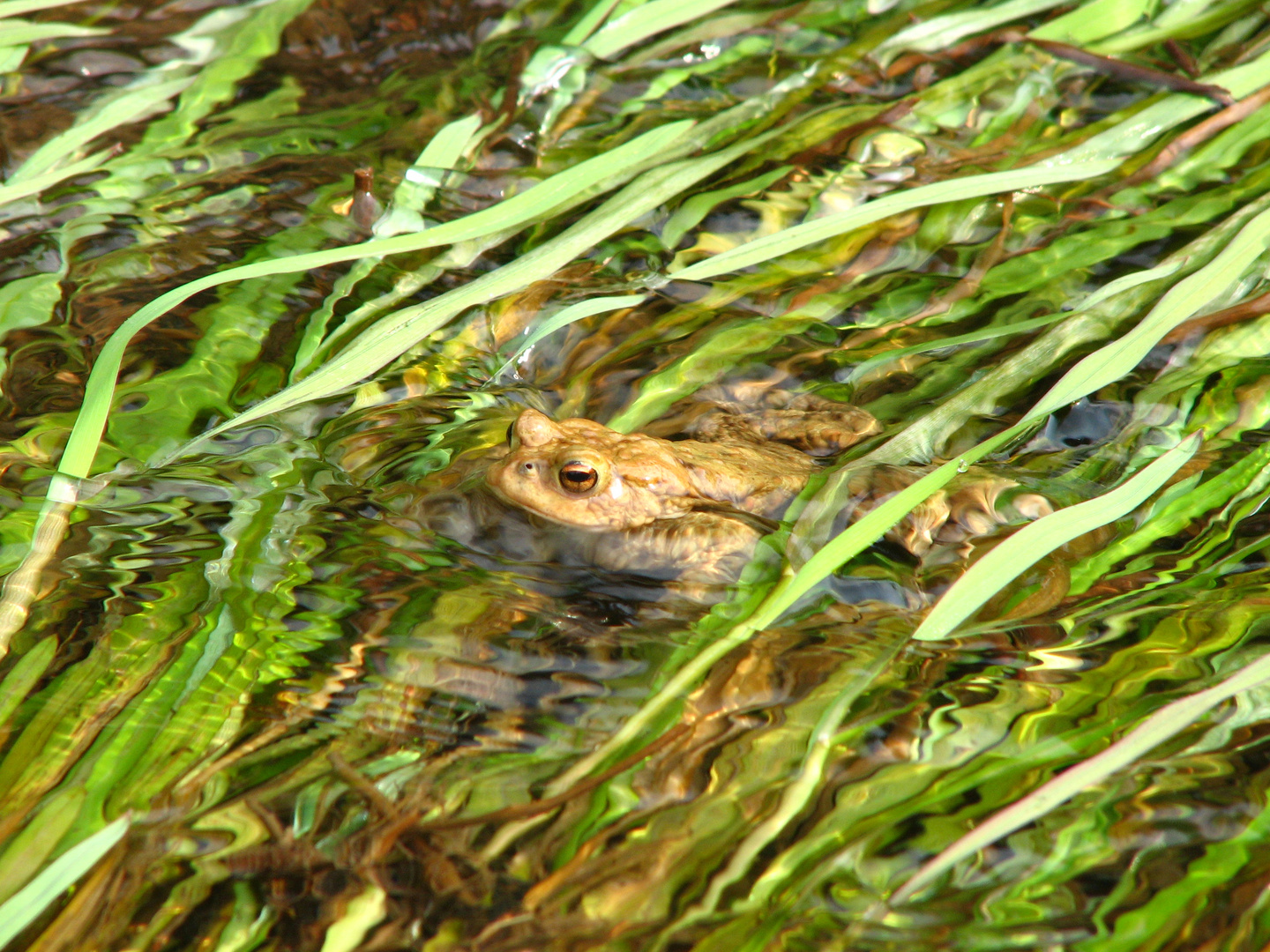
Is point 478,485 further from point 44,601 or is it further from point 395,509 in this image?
point 44,601

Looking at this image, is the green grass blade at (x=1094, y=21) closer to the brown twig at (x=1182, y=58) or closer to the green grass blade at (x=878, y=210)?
the brown twig at (x=1182, y=58)

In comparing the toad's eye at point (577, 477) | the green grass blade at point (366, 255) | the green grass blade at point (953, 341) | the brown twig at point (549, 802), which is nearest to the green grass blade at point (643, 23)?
the green grass blade at point (366, 255)

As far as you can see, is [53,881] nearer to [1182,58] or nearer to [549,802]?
[549,802]

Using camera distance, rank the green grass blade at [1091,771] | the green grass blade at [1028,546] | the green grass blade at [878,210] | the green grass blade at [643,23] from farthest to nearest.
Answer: the green grass blade at [643,23], the green grass blade at [878,210], the green grass blade at [1028,546], the green grass blade at [1091,771]

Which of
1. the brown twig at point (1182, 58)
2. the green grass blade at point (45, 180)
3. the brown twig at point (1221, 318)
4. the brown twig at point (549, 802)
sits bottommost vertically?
the brown twig at point (549, 802)

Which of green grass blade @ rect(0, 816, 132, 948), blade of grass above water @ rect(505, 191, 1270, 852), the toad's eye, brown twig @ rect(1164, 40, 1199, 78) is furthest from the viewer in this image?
brown twig @ rect(1164, 40, 1199, 78)

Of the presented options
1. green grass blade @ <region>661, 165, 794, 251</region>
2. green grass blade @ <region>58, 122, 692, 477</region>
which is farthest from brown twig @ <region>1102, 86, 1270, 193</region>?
green grass blade @ <region>58, 122, 692, 477</region>

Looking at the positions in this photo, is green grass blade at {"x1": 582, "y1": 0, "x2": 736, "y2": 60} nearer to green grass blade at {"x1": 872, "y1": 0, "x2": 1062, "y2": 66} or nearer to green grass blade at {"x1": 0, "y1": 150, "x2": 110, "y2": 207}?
green grass blade at {"x1": 872, "y1": 0, "x2": 1062, "y2": 66}
